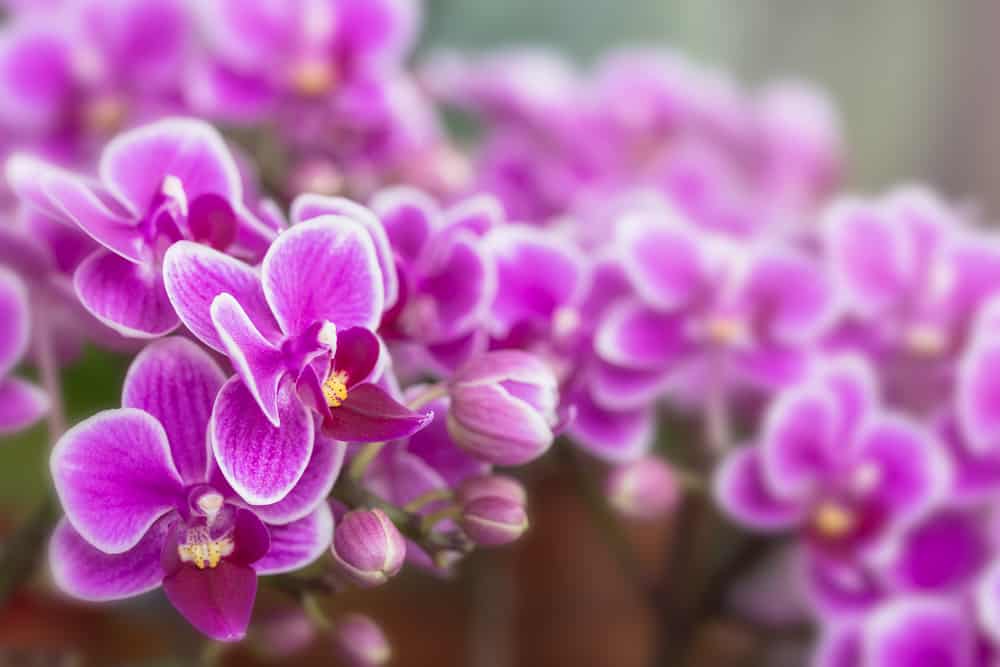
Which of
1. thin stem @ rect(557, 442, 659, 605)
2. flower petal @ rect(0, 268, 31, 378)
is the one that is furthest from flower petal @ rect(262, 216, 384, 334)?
thin stem @ rect(557, 442, 659, 605)

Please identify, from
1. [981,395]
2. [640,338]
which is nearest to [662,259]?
[640,338]

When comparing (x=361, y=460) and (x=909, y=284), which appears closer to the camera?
(x=361, y=460)

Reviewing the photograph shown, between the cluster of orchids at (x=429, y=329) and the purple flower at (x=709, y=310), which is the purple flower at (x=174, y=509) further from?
the purple flower at (x=709, y=310)

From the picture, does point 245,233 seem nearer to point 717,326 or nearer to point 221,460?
point 221,460

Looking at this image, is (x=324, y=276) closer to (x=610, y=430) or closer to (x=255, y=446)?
(x=255, y=446)

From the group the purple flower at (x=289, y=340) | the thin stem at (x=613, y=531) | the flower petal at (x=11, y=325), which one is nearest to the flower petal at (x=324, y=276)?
the purple flower at (x=289, y=340)

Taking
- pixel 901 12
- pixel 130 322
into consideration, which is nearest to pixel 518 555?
pixel 130 322

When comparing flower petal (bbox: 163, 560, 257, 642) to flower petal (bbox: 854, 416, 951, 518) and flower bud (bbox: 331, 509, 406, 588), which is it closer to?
flower bud (bbox: 331, 509, 406, 588)
